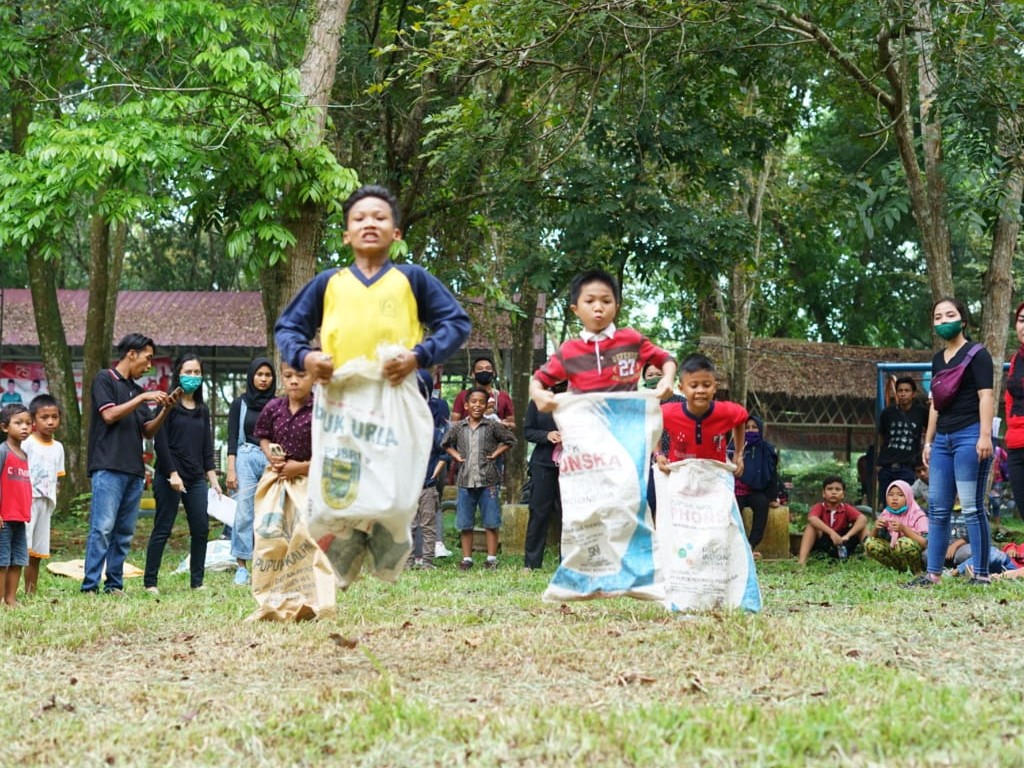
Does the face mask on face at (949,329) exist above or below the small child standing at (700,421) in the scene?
above

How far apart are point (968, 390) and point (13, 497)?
6.17m

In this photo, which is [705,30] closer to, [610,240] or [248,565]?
[610,240]

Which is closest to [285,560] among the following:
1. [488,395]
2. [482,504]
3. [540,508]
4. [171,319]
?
[540,508]

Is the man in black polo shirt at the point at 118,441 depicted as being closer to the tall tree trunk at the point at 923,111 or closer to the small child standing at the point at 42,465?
the small child standing at the point at 42,465

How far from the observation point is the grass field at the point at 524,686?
408cm

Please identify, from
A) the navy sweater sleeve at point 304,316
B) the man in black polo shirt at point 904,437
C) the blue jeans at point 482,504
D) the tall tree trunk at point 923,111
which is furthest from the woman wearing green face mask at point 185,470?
the man in black polo shirt at point 904,437

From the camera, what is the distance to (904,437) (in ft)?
39.9

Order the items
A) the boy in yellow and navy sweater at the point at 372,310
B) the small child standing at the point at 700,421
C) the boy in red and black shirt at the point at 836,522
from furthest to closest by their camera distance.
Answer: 1. the boy in red and black shirt at the point at 836,522
2. the small child standing at the point at 700,421
3. the boy in yellow and navy sweater at the point at 372,310

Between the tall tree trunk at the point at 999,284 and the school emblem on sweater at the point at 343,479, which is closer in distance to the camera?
the school emblem on sweater at the point at 343,479

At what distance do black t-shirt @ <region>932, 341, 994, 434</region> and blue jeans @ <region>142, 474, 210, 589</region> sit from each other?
535 centimetres

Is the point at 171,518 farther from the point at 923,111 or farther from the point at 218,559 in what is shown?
the point at 923,111

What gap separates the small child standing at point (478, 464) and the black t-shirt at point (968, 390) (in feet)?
15.5

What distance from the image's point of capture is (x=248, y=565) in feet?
35.4

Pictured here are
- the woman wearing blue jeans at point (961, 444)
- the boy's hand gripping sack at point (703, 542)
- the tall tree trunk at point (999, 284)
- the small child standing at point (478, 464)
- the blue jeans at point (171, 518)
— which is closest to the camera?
the boy's hand gripping sack at point (703, 542)
